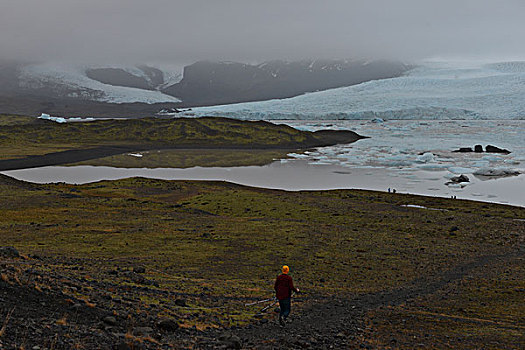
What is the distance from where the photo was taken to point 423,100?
448 ft

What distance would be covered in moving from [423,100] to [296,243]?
12202 cm

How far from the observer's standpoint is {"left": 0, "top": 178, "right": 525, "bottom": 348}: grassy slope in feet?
50.8

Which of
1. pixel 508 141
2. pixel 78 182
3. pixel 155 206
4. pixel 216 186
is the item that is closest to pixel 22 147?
pixel 78 182

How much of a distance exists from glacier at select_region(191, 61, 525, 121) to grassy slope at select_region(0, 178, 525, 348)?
327 feet

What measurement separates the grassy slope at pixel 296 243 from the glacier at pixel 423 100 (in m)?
99.8

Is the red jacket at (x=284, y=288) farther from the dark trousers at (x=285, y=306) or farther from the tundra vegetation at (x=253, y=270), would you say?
the tundra vegetation at (x=253, y=270)

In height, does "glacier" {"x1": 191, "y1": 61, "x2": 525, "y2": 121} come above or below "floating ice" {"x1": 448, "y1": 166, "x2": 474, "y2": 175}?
above

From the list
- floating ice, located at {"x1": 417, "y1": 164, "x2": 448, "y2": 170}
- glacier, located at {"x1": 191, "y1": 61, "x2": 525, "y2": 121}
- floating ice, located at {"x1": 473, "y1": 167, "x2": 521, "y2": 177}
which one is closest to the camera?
floating ice, located at {"x1": 473, "y1": 167, "x2": 521, "y2": 177}

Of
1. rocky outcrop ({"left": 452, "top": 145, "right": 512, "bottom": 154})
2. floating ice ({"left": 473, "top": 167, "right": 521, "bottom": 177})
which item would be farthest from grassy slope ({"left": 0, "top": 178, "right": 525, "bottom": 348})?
rocky outcrop ({"left": 452, "top": 145, "right": 512, "bottom": 154})

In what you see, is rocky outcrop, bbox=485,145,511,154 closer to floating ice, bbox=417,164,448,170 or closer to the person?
floating ice, bbox=417,164,448,170

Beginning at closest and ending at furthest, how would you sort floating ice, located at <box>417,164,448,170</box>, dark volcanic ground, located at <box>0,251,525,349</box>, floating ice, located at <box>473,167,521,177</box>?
dark volcanic ground, located at <box>0,251,525,349</box>
floating ice, located at <box>473,167,521,177</box>
floating ice, located at <box>417,164,448,170</box>

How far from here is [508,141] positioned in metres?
91.4

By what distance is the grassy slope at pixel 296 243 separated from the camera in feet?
50.8

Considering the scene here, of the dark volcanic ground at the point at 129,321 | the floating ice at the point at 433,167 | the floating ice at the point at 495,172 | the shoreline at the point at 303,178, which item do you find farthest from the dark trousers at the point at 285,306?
the floating ice at the point at 433,167
